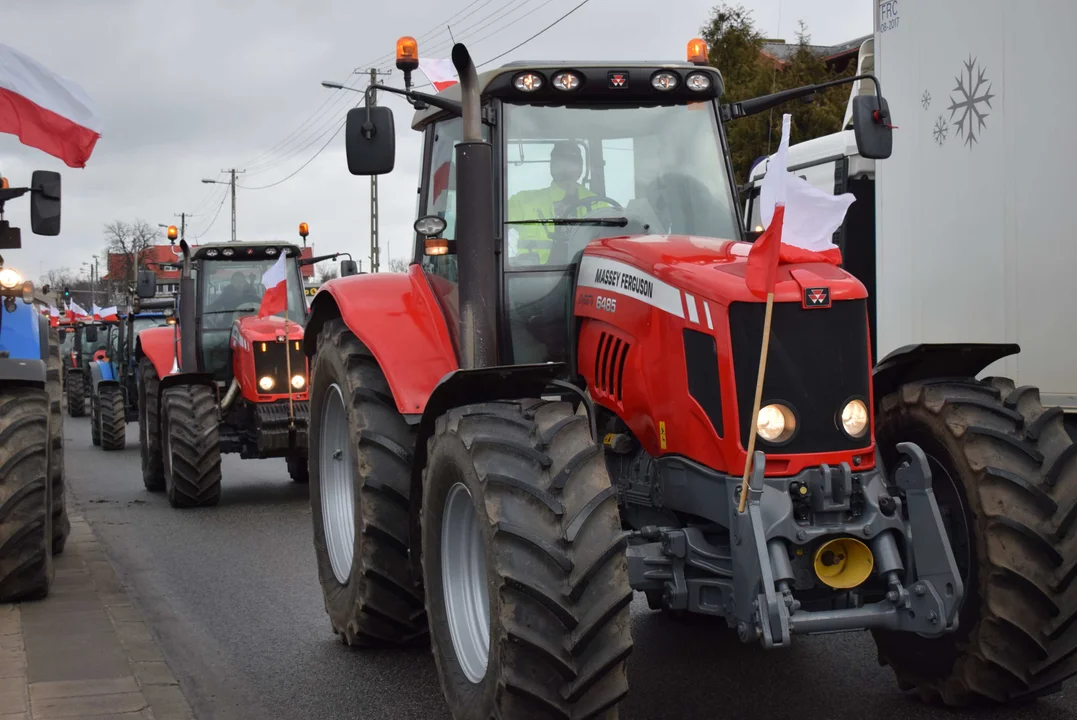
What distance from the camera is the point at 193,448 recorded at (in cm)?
1211

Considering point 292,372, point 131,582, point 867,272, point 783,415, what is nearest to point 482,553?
point 783,415

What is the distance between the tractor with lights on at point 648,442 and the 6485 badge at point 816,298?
0.01 metres

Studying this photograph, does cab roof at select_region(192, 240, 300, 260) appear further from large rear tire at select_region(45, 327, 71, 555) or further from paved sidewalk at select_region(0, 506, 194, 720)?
paved sidewalk at select_region(0, 506, 194, 720)

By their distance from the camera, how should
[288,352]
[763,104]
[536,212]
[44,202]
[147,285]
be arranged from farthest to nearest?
1. [147,285]
2. [288,352]
3. [44,202]
4. [763,104]
5. [536,212]

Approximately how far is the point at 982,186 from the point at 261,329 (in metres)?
7.78

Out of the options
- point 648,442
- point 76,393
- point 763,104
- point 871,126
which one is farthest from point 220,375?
point 76,393

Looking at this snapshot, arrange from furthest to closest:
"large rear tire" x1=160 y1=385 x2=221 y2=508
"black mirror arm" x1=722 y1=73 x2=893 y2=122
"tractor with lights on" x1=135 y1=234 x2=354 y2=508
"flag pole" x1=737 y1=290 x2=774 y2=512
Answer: "tractor with lights on" x1=135 y1=234 x2=354 y2=508 → "large rear tire" x1=160 y1=385 x2=221 y2=508 → "black mirror arm" x1=722 y1=73 x2=893 y2=122 → "flag pole" x1=737 y1=290 x2=774 y2=512

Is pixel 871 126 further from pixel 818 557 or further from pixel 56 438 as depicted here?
pixel 56 438

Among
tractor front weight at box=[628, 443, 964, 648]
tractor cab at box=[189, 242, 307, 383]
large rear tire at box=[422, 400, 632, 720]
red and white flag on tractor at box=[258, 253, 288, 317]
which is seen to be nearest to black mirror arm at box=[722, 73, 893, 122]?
tractor front weight at box=[628, 443, 964, 648]

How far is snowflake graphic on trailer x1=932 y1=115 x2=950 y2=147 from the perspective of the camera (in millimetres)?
8500

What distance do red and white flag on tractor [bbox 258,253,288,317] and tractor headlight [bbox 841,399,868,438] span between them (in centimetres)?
897

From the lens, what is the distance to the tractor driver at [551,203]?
17.7 feet

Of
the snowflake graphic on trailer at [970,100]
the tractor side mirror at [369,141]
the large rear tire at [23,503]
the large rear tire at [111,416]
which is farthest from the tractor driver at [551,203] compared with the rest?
the large rear tire at [111,416]

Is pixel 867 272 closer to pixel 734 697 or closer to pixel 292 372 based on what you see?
pixel 292 372
